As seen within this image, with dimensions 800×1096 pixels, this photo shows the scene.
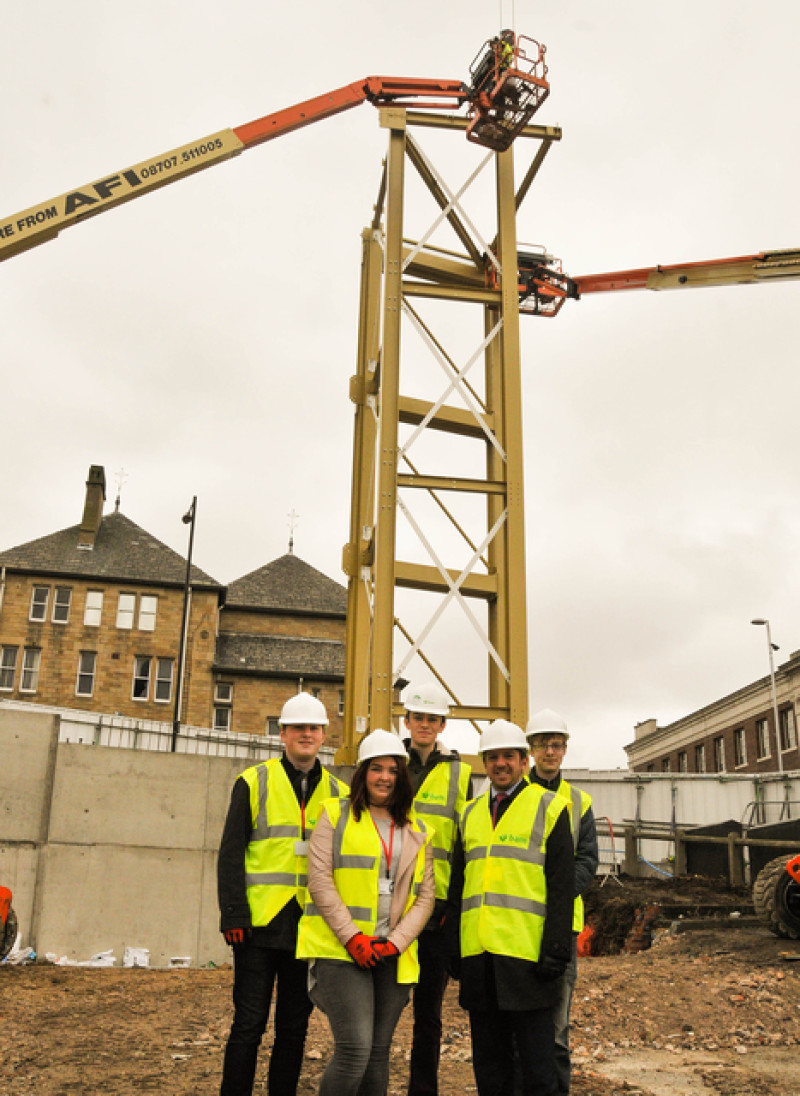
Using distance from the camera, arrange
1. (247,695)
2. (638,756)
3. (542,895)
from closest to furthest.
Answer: (542,895), (247,695), (638,756)

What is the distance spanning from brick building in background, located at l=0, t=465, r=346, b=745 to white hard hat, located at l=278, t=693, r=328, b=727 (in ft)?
112

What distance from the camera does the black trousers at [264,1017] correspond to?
14.1 feet

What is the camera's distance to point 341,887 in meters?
4.18

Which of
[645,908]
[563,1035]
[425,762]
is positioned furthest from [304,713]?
[645,908]

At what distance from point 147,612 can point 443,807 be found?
36400mm

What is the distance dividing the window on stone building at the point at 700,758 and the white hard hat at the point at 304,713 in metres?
48.1

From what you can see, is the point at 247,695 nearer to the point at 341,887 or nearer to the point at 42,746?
the point at 42,746

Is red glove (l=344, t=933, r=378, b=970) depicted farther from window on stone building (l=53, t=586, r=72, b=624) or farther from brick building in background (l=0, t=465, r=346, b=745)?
window on stone building (l=53, t=586, r=72, b=624)

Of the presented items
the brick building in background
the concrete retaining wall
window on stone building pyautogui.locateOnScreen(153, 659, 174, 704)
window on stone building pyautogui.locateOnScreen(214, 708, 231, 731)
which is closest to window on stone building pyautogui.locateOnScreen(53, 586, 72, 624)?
the brick building in background

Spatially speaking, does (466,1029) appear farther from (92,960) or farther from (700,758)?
(700,758)

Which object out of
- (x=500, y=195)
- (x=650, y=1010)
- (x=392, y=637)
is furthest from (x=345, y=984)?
(x=500, y=195)

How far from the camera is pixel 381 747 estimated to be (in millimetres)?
4324

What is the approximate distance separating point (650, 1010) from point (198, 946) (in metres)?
5.78

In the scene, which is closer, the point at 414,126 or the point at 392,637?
the point at 392,637
